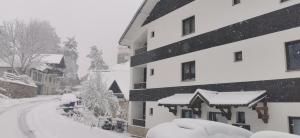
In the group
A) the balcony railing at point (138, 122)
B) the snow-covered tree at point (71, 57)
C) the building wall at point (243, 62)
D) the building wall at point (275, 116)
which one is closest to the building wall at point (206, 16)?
the building wall at point (243, 62)

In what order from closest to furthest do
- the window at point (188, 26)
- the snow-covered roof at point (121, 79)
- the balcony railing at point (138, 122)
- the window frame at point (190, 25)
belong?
the window frame at point (190, 25) → the window at point (188, 26) → the balcony railing at point (138, 122) → the snow-covered roof at point (121, 79)

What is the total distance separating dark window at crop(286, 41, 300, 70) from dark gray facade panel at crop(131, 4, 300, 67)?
2.40 ft

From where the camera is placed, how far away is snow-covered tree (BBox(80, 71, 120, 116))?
29.7 metres

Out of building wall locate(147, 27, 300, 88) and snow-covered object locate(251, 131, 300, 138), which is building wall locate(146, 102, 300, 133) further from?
snow-covered object locate(251, 131, 300, 138)

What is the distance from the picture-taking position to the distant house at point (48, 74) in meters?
60.5

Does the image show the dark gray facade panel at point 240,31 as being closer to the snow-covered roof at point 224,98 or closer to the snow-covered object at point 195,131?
the snow-covered roof at point 224,98

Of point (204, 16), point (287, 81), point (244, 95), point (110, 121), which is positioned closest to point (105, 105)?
point (110, 121)

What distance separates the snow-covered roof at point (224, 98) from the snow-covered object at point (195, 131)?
369 centimetres

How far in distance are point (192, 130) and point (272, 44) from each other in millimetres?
6737

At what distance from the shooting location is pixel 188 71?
58.9 ft

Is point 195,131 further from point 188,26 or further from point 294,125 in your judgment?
point 188,26

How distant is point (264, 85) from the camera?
12820mm

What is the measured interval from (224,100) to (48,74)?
5897 cm

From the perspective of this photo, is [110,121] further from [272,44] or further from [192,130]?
[192,130]
